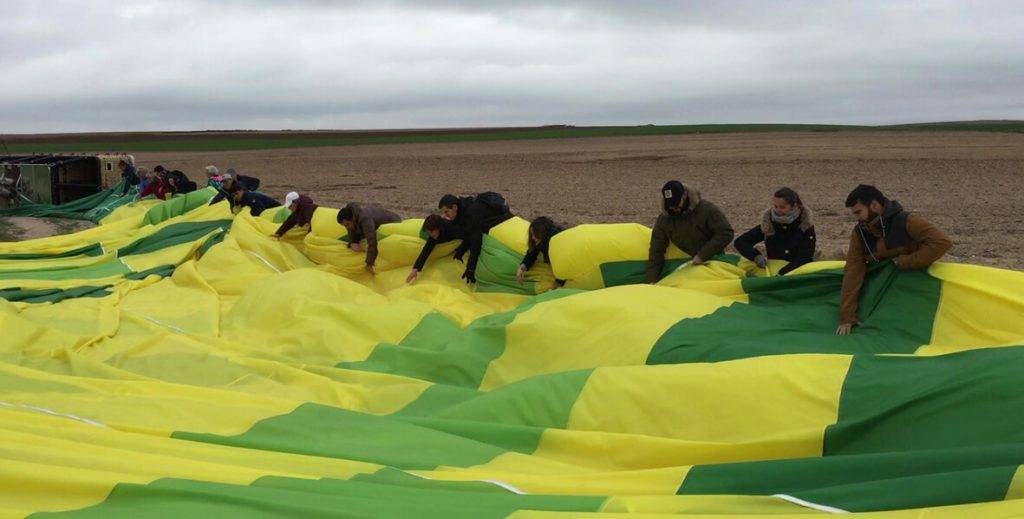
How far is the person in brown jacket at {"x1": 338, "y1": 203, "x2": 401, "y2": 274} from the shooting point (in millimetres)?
7223

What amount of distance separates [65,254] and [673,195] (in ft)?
20.7

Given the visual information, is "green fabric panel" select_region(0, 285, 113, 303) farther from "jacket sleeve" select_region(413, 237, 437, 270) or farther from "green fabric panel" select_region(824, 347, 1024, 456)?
"green fabric panel" select_region(824, 347, 1024, 456)

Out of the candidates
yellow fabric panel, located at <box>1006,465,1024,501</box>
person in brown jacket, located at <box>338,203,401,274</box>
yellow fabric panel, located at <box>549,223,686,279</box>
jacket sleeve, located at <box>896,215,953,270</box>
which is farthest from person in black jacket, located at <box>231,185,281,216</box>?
yellow fabric panel, located at <box>1006,465,1024,501</box>

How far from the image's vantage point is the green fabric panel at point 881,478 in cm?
222

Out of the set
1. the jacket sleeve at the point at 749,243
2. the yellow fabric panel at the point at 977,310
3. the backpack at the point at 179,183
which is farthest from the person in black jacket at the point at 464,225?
the backpack at the point at 179,183

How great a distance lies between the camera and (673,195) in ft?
19.1

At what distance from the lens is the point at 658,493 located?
2.72m

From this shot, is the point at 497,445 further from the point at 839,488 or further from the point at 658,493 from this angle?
the point at 839,488

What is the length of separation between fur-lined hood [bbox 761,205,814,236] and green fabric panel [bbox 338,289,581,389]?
61.5 inches

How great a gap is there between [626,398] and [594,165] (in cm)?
2635

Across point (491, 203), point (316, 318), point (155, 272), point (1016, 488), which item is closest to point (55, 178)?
point (155, 272)

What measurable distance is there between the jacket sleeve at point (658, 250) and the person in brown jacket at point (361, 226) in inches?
97.2

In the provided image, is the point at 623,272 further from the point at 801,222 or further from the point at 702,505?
the point at 702,505

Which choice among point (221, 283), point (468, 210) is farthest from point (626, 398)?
point (221, 283)
